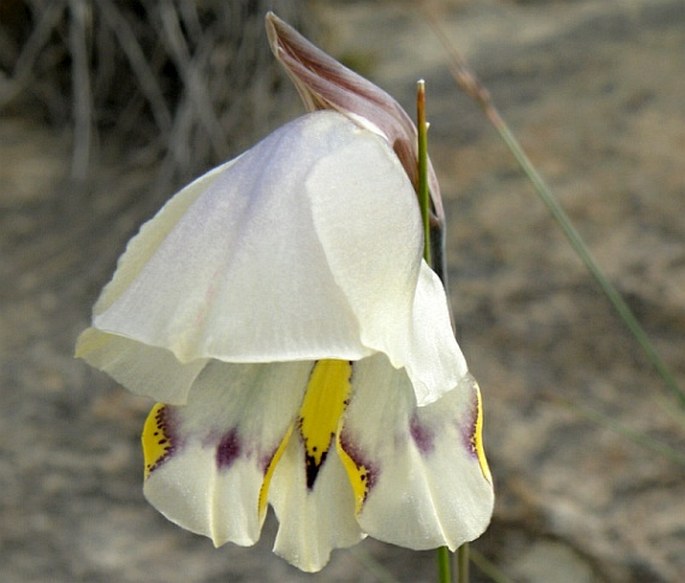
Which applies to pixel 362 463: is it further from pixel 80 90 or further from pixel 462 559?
pixel 80 90

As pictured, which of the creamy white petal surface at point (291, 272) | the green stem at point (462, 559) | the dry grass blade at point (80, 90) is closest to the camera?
the creamy white petal surface at point (291, 272)

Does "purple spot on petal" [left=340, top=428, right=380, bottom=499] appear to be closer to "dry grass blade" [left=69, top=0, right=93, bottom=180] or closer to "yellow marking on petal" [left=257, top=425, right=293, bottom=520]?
"yellow marking on petal" [left=257, top=425, right=293, bottom=520]

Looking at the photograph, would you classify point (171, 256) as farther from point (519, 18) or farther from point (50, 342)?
point (519, 18)

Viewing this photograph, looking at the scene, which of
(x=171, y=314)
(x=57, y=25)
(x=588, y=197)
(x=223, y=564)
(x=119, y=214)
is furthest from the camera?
(x=57, y=25)

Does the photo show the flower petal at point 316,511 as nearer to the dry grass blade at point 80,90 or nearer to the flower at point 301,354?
the flower at point 301,354

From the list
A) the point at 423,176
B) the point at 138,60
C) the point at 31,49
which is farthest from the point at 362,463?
the point at 31,49

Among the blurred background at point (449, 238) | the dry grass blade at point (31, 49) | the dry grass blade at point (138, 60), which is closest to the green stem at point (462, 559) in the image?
the blurred background at point (449, 238)

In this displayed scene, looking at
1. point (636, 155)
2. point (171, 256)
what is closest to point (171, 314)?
point (171, 256)
